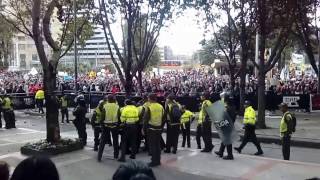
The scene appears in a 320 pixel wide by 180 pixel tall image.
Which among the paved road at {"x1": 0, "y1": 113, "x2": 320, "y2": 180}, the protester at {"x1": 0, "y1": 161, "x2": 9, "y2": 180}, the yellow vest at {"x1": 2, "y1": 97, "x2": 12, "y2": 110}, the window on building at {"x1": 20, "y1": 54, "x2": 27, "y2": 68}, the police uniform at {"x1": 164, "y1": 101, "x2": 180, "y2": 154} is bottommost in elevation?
the paved road at {"x1": 0, "y1": 113, "x2": 320, "y2": 180}

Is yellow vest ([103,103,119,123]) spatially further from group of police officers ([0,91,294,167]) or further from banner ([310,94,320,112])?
banner ([310,94,320,112])

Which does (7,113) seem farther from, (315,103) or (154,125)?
(315,103)

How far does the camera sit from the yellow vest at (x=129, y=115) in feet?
37.4

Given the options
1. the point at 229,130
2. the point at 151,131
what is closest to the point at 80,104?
the point at 151,131

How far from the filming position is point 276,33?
22.0 meters

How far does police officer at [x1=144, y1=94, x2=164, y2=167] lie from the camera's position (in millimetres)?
10930

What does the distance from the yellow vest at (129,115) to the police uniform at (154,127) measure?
1.71 ft

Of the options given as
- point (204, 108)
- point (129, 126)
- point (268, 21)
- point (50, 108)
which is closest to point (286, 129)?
point (204, 108)

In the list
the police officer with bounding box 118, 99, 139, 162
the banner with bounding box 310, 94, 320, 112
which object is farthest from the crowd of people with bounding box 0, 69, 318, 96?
the police officer with bounding box 118, 99, 139, 162

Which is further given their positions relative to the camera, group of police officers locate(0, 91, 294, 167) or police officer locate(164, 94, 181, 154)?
police officer locate(164, 94, 181, 154)

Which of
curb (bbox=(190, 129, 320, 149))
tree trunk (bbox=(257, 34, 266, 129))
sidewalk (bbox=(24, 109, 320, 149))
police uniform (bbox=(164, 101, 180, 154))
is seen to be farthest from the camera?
tree trunk (bbox=(257, 34, 266, 129))

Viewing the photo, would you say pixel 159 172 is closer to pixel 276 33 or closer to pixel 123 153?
pixel 123 153

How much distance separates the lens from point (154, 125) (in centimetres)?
1108

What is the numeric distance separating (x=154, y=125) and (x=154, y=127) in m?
0.04
